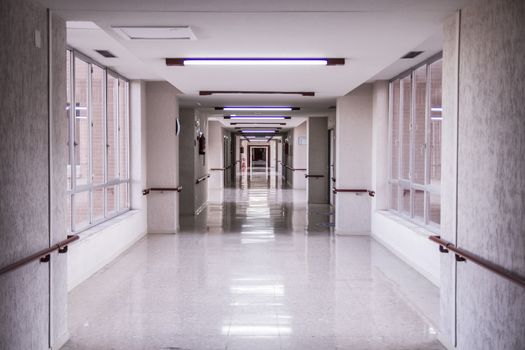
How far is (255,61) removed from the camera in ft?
19.4

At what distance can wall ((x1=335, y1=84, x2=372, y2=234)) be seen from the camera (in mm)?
9172

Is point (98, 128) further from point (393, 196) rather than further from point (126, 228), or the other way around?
point (393, 196)

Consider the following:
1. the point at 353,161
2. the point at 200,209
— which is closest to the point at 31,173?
the point at 353,161

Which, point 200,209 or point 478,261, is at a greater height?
point 478,261

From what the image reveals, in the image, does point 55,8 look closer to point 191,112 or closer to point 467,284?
point 467,284

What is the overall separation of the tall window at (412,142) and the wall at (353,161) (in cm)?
64

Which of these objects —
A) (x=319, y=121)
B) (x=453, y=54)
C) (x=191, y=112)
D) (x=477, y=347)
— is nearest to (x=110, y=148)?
(x=191, y=112)

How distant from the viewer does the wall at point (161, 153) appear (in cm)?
912

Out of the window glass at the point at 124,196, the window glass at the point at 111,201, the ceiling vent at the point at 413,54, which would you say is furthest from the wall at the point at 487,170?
the window glass at the point at 124,196

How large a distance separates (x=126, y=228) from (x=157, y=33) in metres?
4.08

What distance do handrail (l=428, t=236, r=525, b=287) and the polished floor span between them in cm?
81

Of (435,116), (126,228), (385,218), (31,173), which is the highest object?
(435,116)

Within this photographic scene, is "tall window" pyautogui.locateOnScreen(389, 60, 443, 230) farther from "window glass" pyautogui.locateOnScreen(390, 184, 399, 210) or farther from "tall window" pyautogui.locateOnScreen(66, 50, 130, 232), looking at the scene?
"tall window" pyautogui.locateOnScreen(66, 50, 130, 232)

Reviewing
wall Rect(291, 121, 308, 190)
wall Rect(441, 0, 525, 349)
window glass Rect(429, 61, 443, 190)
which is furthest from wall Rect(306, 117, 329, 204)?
wall Rect(441, 0, 525, 349)
